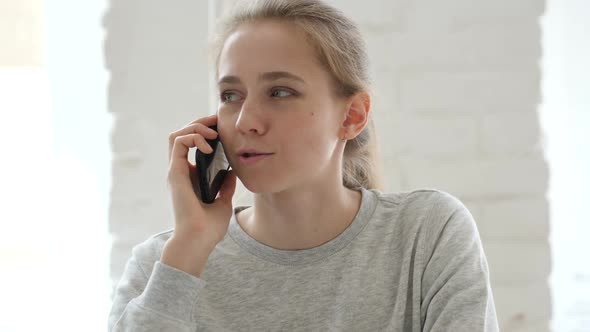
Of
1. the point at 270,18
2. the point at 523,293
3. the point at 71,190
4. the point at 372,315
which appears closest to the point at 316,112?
the point at 270,18

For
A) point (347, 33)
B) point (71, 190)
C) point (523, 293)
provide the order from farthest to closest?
point (71, 190), point (523, 293), point (347, 33)

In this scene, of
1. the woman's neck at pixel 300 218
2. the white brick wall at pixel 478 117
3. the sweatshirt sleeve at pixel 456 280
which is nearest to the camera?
the sweatshirt sleeve at pixel 456 280

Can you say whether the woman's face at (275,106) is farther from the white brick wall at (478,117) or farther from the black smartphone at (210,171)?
the white brick wall at (478,117)

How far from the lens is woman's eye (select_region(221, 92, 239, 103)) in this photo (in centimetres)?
131

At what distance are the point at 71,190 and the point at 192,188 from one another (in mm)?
632

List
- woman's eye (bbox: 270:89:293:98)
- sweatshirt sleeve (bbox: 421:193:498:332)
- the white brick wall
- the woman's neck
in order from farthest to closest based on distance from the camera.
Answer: the white brick wall
the woman's neck
woman's eye (bbox: 270:89:293:98)
sweatshirt sleeve (bbox: 421:193:498:332)

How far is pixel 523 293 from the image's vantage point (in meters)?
1.65

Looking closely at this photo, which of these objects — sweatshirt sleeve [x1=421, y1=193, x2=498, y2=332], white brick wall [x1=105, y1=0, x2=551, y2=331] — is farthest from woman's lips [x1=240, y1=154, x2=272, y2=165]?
white brick wall [x1=105, y1=0, x2=551, y2=331]

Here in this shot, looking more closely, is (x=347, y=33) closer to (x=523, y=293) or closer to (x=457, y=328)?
(x=457, y=328)

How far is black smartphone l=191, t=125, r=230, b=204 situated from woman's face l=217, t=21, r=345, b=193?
0.02 meters

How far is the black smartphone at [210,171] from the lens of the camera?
4.24 feet

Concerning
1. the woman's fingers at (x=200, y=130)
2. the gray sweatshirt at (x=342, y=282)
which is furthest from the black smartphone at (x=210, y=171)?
the gray sweatshirt at (x=342, y=282)

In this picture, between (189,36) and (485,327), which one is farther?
(189,36)

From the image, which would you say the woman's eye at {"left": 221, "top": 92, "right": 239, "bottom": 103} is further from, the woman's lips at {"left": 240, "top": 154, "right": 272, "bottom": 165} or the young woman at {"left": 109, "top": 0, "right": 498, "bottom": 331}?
the woman's lips at {"left": 240, "top": 154, "right": 272, "bottom": 165}
